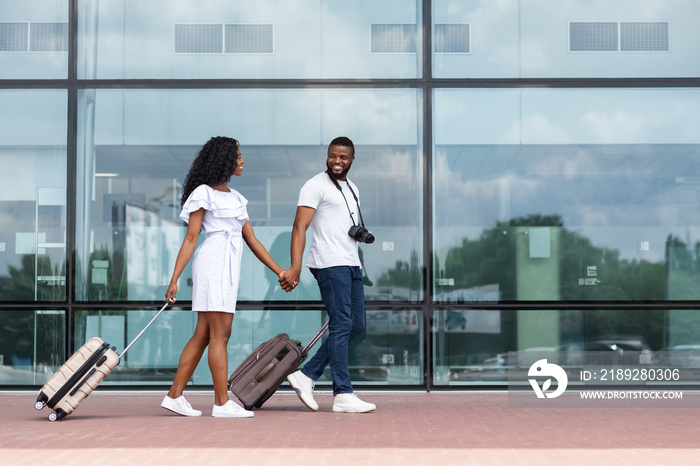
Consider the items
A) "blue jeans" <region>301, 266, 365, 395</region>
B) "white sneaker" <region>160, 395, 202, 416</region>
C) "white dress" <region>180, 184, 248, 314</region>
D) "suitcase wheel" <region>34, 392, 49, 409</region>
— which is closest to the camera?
"suitcase wheel" <region>34, 392, 49, 409</region>

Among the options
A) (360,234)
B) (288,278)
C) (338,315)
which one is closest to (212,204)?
(288,278)

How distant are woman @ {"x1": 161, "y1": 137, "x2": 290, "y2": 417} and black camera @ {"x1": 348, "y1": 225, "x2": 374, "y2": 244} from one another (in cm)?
56

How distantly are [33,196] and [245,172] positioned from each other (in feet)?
6.16

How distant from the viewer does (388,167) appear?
27.6 feet

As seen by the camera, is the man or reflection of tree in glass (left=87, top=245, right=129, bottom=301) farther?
reflection of tree in glass (left=87, top=245, right=129, bottom=301)

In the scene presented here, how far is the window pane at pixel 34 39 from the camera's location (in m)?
8.43

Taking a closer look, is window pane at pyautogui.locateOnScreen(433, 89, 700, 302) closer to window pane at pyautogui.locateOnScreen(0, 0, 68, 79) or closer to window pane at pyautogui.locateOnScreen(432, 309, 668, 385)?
window pane at pyautogui.locateOnScreen(432, 309, 668, 385)

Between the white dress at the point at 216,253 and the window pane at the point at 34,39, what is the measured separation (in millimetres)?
2910

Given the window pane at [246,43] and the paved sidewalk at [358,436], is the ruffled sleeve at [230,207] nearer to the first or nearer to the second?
the paved sidewalk at [358,436]

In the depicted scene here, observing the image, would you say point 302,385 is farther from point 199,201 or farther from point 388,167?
point 388,167

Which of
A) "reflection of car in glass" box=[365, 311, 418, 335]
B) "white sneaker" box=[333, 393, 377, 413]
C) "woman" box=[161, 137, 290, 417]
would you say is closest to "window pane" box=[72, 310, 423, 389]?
"reflection of car in glass" box=[365, 311, 418, 335]

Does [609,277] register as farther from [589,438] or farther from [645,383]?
[589,438]

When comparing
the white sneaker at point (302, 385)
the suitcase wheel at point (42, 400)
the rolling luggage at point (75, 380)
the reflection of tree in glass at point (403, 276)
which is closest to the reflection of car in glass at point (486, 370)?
the reflection of tree in glass at point (403, 276)

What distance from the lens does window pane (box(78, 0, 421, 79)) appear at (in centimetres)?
845
